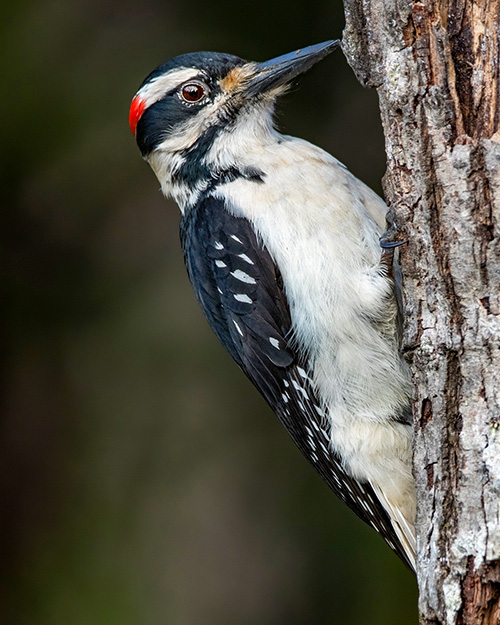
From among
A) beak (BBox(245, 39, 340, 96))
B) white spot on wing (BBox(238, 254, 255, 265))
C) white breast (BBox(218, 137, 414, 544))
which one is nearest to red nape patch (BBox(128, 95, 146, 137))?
beak (BBox(245, 39, 340, 96))

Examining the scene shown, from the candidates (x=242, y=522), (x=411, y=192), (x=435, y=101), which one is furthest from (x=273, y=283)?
(x=242, y=522)

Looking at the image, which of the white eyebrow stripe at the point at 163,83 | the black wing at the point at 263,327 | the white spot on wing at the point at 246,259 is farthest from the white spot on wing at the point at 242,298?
the white eyebrow stripe at the point at 163,83

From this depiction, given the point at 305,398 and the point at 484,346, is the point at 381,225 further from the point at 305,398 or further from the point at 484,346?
the point at 484,346

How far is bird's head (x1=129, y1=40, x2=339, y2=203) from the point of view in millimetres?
3244

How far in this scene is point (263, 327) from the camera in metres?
3.05

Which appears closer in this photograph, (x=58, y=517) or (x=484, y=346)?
(x=484, y=346)

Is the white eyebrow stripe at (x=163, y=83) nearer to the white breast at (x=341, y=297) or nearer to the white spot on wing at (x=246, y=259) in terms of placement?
the white breast at (x=341, y=297)

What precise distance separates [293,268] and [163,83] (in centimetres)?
116

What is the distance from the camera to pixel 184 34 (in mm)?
5504

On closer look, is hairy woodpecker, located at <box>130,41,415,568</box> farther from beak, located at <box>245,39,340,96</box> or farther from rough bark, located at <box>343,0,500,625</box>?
rough bark, located at <box>343,0,500,625</box>

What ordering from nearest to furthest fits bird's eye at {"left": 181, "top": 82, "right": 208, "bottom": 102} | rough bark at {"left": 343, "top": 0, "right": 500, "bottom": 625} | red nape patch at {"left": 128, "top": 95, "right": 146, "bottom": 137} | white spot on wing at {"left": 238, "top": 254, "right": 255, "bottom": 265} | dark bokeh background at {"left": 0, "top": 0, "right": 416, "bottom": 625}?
rough bark at {"left": 343, "top": 0, "right": 500, "bottom": 625} < white spot on wing at {"left": 238, "top": 254, "right": 255, "bottom": 265} < bird's eye at {"left": 181, "top": 82, "right": 208, "bottom": 102} < red nape patch at {"left": 128, "top": 95, "right": 146, "bottom": 137} < dark bokeh background at {"left": 0, "top": 0, "right": 416, "bottom": 625}

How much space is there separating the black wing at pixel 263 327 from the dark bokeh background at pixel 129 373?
224cm

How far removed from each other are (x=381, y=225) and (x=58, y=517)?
3709 mm

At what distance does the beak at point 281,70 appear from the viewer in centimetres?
326
